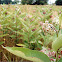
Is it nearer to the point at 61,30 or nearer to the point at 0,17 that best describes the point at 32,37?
the point at 0,17

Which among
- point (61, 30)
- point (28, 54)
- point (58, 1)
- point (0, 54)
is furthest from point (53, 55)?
point (58, 1)

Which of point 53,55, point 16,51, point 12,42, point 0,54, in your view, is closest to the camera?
point 16,51

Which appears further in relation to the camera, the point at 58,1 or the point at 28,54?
the point at 58,1

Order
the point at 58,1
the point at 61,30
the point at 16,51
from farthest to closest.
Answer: the point at 58,1 → the point at 61,30 → the point at 16,51

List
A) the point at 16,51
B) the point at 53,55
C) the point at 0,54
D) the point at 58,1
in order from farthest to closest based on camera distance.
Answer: the point at 58,1 → the point at 0,54 → the point at 53,55 → the point at 16,51

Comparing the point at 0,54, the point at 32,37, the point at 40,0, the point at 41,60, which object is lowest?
the point at 0,54

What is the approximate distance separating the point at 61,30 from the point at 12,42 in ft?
2.86

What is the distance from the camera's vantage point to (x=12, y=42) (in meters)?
1.21

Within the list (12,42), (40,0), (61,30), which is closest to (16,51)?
(61,30)

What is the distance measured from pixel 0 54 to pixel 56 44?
0.86m

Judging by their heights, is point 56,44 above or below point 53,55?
above

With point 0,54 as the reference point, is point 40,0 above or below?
above

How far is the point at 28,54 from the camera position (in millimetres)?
288

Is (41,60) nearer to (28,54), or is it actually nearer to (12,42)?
(28,54)
